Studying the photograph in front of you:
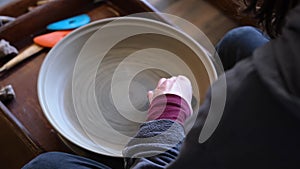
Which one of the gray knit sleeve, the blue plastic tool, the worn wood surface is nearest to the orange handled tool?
the blue plastic tool

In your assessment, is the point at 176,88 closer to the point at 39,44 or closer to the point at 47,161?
the point at 47,161

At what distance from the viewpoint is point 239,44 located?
90 cm

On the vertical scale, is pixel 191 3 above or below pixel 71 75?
below

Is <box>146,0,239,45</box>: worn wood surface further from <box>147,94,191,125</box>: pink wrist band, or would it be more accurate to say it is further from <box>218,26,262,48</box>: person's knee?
<box>147,94,191,125</box>: pink wrist band

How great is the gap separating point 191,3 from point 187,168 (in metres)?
1.09

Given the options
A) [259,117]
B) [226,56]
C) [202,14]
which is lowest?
[202,14]

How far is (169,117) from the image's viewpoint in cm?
Result: 75

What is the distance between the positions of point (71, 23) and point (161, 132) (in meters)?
0.50

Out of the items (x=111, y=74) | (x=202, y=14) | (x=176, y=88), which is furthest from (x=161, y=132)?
(x=202, y=14)

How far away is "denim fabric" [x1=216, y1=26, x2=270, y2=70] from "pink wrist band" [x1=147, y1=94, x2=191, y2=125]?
19cm

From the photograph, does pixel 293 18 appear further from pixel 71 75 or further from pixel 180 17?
pixel 180 17

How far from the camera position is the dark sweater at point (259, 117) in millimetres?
413

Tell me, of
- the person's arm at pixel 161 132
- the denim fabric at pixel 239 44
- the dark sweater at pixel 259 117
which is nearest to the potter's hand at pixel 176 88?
the person's arm at pixel 161 132

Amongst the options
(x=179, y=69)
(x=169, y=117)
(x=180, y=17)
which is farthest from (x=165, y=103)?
(x=180, y=17)
